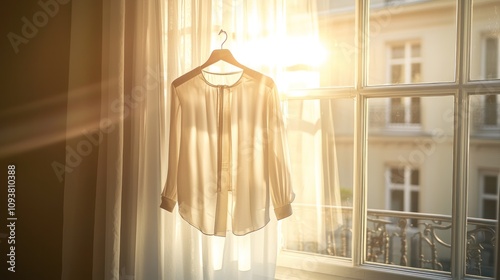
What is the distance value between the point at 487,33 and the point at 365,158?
0.98 metres

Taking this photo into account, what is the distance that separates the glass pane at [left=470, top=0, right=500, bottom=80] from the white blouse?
2.62 ft

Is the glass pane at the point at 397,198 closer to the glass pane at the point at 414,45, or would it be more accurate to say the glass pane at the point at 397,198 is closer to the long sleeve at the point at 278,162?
the glass pane at the point at 414,45

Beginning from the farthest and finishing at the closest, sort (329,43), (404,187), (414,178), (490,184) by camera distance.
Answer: (404,187), (414,178), (490,184), (329,43)

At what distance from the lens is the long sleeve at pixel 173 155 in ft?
4.40

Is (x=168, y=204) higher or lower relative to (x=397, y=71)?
lower

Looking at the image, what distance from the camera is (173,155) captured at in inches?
53.1

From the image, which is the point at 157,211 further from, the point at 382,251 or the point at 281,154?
the point at 382,251

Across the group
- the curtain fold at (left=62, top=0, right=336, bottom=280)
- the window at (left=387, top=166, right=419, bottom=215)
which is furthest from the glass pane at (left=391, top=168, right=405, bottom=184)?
the curtain fold at (left=62, top=0, right=336, bottom=280)

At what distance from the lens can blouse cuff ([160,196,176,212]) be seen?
4.35 feet

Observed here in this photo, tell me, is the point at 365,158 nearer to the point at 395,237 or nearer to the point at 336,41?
the point at 336,41

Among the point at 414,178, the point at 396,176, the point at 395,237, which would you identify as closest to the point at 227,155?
the point at 395,237

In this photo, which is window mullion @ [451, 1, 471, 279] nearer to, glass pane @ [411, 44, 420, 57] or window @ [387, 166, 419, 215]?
glass pane @ [411, 44, 420, 57]

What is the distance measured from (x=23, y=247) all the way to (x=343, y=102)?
176 cm

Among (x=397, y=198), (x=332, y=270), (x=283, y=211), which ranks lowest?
(x=397, y=198)
